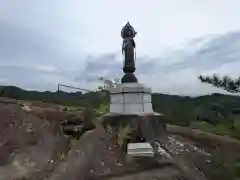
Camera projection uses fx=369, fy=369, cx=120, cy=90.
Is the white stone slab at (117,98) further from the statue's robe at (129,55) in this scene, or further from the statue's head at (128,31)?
the statue's head at (128,31)

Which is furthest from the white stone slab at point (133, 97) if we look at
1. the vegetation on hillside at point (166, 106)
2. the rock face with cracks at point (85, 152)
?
the vegetation on hillside at point (166, 106)

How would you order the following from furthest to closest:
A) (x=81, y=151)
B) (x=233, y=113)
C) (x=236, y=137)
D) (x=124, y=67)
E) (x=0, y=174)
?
(x=233, y=113) → (x=236, y=137) → (x=124, y=67) → (x=81, y=151) → (x=0, y=174)

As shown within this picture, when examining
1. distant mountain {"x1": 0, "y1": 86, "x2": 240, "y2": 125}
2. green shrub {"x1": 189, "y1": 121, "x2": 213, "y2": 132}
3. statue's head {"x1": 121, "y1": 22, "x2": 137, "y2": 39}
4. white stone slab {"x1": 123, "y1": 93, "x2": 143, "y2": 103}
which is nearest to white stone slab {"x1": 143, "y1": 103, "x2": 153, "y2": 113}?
white stone slab {"x1": 123, "y1": 93, "x2": 143, "y2": 103}

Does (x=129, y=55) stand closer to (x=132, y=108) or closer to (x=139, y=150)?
(x=132, y=108)

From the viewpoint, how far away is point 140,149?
20.2 ft

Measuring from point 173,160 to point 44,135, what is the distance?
2268 millimetres

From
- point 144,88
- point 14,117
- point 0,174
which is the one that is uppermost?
point 144,88

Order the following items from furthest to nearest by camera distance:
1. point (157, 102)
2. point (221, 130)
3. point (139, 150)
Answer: point (157, 102) → point (221, 130) → point (139, 150)

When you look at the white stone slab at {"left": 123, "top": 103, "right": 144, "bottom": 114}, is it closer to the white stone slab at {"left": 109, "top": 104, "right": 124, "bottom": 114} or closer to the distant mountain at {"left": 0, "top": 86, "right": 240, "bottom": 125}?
the white stone slab at {"left": 109, "top": 104, "right": 124, "bottom": 114}

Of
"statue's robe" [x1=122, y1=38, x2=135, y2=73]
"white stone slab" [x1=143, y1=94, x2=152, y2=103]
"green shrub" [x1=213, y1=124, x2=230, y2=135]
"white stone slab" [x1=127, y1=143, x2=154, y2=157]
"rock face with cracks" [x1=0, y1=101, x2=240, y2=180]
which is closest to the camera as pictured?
"rock face with cracks" [x1=0, y1=101, x2=240, y2=180]

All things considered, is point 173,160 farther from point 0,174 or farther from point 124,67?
point 0,174

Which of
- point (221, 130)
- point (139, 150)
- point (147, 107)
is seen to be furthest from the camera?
point (221, 130)

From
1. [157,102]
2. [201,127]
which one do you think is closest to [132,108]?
[201,127]

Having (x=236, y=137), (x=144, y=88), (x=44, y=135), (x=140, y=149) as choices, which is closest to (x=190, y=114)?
(x=236, y=137)
